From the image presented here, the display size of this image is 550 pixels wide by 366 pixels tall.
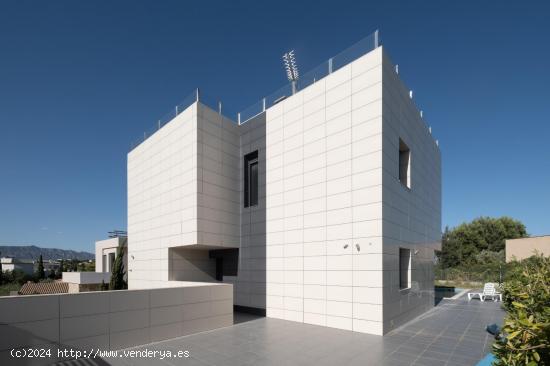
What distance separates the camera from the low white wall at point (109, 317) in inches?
255

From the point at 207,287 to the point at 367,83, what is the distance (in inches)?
333

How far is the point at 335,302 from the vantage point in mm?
10562

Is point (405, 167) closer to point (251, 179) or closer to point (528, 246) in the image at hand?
point (251, 179)

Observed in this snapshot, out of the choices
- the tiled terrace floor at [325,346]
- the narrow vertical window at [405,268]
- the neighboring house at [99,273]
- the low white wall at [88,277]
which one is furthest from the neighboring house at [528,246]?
the low white wall at [88,277]

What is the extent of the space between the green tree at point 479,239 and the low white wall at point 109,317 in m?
43.8

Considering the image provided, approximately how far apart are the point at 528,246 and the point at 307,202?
28.7 meters

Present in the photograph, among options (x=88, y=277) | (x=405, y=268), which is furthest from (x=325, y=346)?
(x=88, y=277)

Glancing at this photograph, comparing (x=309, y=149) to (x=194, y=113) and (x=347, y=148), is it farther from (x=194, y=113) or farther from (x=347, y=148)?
(x=194, y=113)

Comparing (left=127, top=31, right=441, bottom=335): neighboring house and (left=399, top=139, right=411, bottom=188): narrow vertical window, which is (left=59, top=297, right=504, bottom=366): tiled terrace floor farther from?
(left=399, top=139, right=411, bottom=188): narrow vertical window

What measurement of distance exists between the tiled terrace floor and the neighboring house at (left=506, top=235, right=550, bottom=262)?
2314 cm

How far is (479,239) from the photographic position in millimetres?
45438

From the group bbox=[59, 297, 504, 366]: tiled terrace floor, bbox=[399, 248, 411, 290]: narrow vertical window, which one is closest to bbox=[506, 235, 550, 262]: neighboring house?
bbox=[399, 248, 411, 290]: narrow vertical window

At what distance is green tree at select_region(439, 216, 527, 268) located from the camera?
146 ft

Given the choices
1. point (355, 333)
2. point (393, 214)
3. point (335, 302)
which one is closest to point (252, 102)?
point (393, 214)
